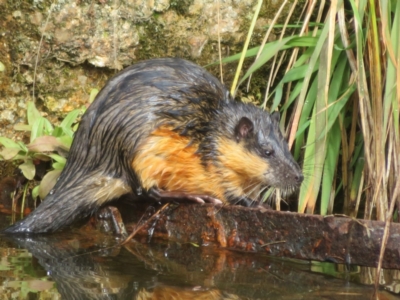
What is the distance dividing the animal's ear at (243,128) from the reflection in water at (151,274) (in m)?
0.78

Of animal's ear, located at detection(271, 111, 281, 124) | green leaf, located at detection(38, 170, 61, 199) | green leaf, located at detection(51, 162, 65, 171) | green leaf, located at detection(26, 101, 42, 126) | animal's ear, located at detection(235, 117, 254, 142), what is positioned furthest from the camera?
green leaf, located at detection(26, 101, 42, 126)

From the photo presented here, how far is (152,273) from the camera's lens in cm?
388

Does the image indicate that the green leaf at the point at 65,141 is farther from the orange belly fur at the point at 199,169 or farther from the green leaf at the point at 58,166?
the orange belly fur at the point at 199,169

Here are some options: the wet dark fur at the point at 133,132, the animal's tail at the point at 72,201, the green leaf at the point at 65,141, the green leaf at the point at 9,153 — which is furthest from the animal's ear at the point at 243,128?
the green leaf at the point at 9,153

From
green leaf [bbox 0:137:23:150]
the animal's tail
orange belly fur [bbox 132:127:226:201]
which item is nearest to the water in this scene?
the animal's tail

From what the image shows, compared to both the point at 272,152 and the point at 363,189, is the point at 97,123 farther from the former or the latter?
the point at 363,189

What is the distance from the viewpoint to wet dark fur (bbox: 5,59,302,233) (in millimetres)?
4902

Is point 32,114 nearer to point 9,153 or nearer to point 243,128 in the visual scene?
point 9,153

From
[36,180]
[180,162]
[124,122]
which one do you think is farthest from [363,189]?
[36,180]

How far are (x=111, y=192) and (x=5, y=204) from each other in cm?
96

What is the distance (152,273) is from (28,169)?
1.86 metres

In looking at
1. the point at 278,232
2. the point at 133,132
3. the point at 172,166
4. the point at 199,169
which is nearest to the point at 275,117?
the point at 199,169

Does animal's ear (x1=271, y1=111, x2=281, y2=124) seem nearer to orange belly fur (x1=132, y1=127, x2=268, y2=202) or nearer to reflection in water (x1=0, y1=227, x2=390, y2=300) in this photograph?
orange belly fur (x1=132, y1=127, x2=268, y2=202)

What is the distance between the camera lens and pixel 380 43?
507 cm
